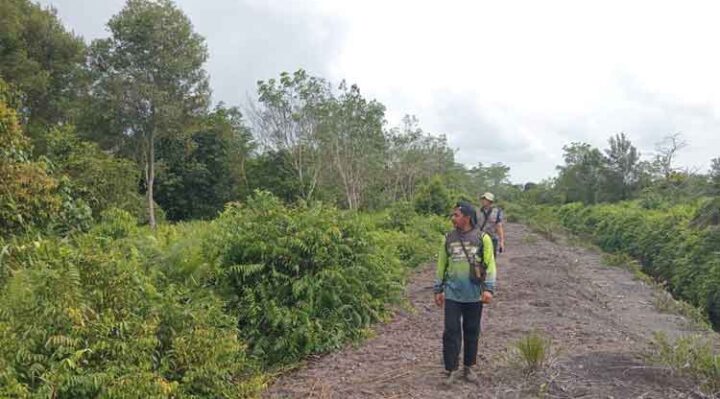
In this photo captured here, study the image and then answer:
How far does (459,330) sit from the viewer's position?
5.52 meters

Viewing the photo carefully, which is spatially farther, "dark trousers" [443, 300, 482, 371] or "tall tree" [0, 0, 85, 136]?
"tall tree" [0, 0, 85, 136]

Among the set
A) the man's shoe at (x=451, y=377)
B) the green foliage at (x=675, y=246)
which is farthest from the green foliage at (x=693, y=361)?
the green foliage at (x=675, y=246)

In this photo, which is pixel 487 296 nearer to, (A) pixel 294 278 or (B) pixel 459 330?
(B) pixel 459 330

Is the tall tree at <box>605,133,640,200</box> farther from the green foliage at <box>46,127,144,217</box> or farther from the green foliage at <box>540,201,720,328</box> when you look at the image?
the green foliage at <box>46,127,144,217</box>

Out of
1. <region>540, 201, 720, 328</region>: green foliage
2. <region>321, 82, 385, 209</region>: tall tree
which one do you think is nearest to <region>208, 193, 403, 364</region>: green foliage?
<region>540, 201, 720, 328</region>: green foliage

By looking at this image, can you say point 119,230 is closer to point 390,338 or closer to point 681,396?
point 390,338

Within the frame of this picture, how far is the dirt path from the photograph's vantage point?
530 cm

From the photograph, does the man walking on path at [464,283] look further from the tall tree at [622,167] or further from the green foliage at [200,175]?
the tall tree at [622,167]

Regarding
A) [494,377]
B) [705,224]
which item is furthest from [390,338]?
[705,224]

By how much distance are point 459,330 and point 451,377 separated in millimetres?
487

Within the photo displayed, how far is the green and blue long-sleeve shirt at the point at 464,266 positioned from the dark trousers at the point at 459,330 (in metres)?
0.11

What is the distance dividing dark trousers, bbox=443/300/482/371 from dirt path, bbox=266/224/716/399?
248mm

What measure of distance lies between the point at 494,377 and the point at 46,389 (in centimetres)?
388

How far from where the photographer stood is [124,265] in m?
6.11
